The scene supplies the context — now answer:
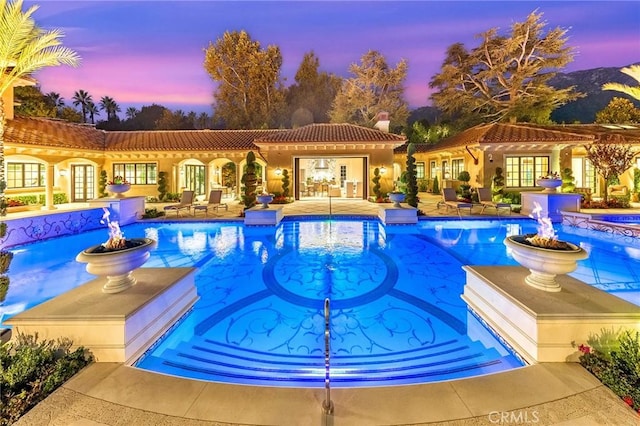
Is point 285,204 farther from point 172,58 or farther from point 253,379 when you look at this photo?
point 172,58

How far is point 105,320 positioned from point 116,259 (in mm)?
935

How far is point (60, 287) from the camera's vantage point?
7.18 m

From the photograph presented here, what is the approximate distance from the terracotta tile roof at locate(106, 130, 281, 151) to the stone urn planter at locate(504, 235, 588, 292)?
61.2 ft

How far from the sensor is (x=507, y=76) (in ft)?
95.6

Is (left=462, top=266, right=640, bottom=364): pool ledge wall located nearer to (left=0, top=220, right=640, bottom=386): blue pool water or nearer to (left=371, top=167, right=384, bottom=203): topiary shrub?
(left=0, top=220, right=640, bottom=386): blue pool water

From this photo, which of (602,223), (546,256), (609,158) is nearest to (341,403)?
(546,256)

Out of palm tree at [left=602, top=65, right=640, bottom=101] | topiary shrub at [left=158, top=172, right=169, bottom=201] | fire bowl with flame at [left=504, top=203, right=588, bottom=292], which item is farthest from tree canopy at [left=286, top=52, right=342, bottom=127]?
fire bowl with flame at [left=504, top=203, right=588, bottom=292]

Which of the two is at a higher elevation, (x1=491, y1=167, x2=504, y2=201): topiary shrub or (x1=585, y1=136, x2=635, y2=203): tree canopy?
(x1=585, y1=136, x2=635, y2=203): tree canopy

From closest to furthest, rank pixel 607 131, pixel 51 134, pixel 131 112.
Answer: pixel 51 134
pixel 607 131
pixel 131 112

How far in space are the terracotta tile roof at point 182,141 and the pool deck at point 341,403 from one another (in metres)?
19.1

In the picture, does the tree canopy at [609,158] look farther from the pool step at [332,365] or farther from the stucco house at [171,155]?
the pool step at [332,365]

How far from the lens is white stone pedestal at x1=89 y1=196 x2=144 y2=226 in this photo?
46.6ft

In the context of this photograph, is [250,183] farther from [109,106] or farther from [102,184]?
[109,106]

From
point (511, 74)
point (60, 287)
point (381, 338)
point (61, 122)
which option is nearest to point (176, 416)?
point (381, 338)
